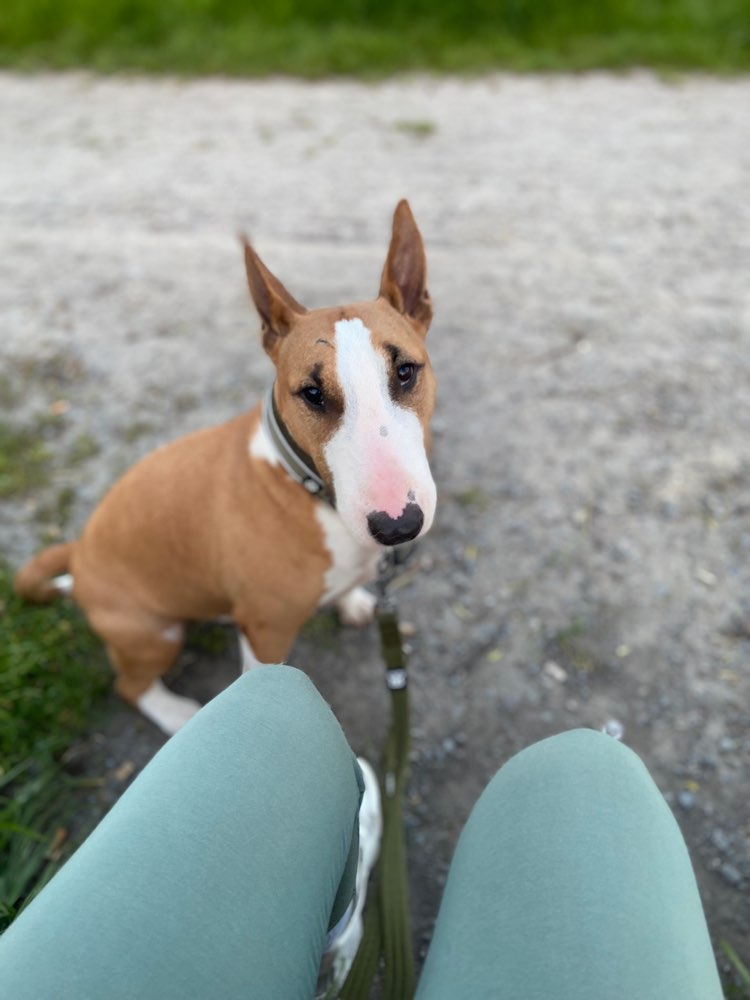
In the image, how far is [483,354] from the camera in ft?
13.0

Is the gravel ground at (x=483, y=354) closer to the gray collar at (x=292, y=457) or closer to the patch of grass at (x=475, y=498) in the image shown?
the patch of grass at (x=475, y=498)

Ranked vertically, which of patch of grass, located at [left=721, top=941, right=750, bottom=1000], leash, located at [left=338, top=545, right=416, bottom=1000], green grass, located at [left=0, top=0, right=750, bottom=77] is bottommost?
patch of grass, located at [left=721, top=941, right=750, bottom=1000]

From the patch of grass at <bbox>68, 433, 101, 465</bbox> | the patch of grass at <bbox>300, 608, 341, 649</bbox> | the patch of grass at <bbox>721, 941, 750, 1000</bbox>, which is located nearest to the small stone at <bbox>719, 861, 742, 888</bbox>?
the patch of grass at <bbox>721, 941, 750, 1000</bbox>

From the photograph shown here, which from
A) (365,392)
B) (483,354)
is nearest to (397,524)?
(365,392)

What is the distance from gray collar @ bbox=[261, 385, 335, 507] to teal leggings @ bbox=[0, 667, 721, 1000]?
26.2 inches

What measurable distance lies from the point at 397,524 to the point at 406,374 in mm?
432

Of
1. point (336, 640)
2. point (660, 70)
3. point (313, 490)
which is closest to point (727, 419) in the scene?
point (336, 640)

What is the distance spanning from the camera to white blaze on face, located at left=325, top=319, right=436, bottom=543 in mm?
1703

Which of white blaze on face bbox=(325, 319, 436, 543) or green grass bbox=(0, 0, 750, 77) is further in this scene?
green grass bbox=(0, 0, 750, 77)

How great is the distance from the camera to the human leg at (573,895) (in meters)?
1.20

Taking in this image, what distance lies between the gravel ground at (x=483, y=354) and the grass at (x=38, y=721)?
15 centimetres

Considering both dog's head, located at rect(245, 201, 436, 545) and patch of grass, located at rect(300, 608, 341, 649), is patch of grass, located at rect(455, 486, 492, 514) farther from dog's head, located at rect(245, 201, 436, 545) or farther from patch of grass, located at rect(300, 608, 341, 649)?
dog's head, located at rect(245, 201, 436, 545)

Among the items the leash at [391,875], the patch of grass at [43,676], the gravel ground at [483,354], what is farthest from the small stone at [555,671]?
the patch of grass at [43,676]

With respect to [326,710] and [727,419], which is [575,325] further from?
[326,710]
